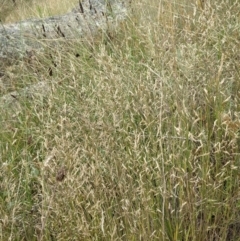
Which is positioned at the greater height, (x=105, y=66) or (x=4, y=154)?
(x=105, y=66)

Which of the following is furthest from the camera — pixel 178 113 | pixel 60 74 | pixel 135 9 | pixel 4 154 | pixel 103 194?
pixel 135 9

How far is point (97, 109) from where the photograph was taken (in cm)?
194

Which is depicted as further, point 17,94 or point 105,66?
point 17,94

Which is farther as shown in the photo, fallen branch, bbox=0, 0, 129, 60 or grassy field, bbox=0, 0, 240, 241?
fallen branch, bbox=0, 0, 129, 60

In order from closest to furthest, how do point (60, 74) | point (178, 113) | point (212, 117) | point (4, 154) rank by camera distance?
point (178, 113), point (212, 117), point (4, 154), point (60, 74)

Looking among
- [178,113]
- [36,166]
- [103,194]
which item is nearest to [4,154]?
[36,166]

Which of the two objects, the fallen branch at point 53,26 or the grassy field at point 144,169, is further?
the fallen branch at point 53,26

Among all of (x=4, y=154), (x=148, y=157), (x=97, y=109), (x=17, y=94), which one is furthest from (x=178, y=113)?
(x=17, y=94)

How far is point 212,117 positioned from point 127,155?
0.47 metres

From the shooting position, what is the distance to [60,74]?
8.63 feet

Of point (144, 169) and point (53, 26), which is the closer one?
point (144, 169)

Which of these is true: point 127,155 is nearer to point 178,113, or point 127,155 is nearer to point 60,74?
point 178,113

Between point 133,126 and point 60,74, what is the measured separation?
83 cm

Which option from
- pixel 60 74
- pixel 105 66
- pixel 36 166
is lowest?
pixel 36 166
